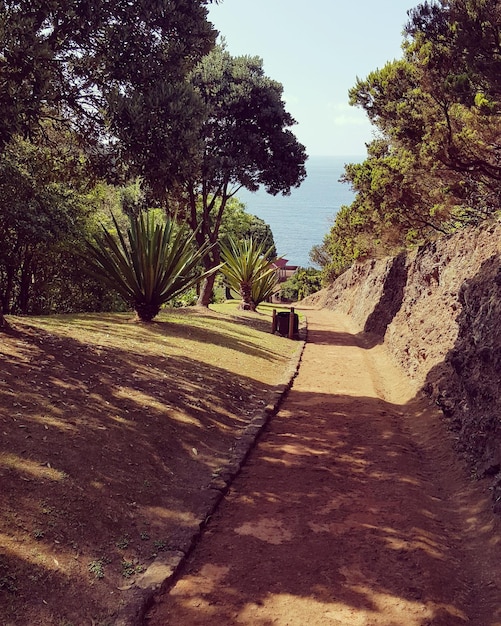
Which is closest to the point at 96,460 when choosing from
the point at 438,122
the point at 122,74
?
the point at 122,74

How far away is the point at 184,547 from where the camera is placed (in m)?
4.39

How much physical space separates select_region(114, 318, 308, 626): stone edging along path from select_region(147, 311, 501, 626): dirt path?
0.30 ft

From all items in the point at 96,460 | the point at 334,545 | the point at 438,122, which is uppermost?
the point at 438,122

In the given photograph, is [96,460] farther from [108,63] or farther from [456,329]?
[456,329]

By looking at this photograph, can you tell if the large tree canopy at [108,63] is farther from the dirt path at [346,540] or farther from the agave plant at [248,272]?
the agave plant at [248,272]

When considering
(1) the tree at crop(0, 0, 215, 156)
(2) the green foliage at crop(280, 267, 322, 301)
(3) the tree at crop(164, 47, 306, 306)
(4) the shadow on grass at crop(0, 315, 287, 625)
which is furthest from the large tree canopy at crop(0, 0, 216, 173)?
(2) the green foliage at crop(280, 267, 322, 301)

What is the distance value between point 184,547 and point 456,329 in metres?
7.09

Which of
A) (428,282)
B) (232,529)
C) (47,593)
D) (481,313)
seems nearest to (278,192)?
(428,282)

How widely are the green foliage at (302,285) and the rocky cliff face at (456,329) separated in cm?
2814

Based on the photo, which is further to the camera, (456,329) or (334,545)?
(456,329)

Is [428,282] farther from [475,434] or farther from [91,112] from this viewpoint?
[91,112]

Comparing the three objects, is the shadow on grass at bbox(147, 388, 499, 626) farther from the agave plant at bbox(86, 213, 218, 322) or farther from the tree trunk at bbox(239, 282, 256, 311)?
the tree trunk at bbox(239, 282, 256, 311)

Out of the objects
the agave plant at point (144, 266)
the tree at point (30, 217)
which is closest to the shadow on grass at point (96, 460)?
the agave plant at point (144, 266)

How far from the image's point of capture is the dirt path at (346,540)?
373 centimetres
